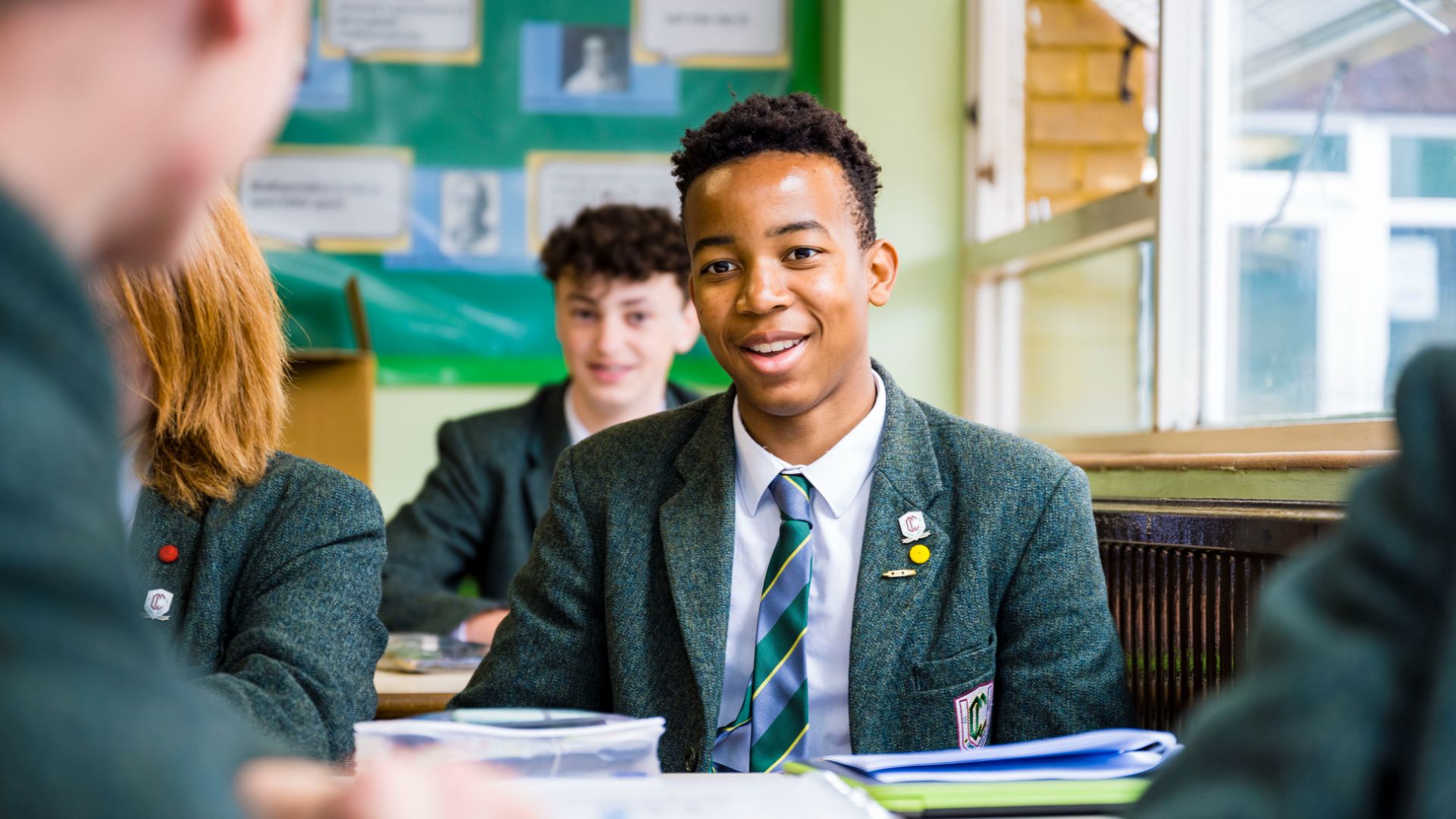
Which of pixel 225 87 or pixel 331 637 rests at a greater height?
pixel 225 87

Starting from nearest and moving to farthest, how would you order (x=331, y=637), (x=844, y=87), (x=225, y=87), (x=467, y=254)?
(x=225, y=87)
(x=331, y=637)
(x=844, y=87)
(x=467, y=254)

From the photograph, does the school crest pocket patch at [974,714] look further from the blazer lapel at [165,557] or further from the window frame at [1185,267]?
the blazer lapel at [165,557]

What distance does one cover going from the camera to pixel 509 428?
318cm

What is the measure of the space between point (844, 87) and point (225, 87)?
132 inches

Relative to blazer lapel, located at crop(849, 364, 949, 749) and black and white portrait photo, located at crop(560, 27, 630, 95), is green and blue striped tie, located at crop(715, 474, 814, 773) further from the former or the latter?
black and white portrait photo, located at crop(560, 27, 630, 95)

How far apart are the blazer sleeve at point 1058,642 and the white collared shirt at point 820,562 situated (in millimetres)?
187

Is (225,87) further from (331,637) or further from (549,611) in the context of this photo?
(549,611)

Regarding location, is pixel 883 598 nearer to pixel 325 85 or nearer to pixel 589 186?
pixel 589 186

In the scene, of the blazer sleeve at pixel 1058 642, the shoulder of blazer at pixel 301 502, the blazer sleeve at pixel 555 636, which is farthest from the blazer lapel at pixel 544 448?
the blazer sleeve at pixel 1058 642

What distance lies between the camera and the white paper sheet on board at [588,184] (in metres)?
3.91

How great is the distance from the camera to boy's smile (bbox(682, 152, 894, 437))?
169 centimetres

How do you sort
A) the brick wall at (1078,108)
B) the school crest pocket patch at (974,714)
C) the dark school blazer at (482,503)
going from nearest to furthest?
the school crest pocket patch at (974,714)
the brick wall at (1078,108)
the dark school blazer at (482,503)

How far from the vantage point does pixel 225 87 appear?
47cm

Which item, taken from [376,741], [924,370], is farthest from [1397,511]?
[924,370]
